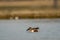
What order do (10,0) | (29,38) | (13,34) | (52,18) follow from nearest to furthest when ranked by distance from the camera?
1. (29,38)
2. (13,34)
3. (52,18)
4. (10,0)

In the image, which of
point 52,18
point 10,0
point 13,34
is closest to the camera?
point 13,34

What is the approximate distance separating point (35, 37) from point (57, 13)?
252cm

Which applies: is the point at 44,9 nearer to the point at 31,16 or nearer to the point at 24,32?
the point at 31,16

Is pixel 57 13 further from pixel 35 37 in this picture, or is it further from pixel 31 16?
pixel 35 37

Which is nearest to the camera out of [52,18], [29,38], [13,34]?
[29,38]

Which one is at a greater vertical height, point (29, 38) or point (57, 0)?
point (57, 0)

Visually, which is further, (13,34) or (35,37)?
(13,34)

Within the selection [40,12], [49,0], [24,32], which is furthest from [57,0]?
[24,32]

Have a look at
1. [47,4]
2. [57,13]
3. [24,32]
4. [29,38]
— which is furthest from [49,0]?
[29,38]

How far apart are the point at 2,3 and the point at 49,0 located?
1.30 meters

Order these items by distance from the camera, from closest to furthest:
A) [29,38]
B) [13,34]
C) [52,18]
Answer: [29,38], [13,34], [52,18]

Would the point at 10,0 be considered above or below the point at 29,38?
above

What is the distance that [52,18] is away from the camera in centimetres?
540

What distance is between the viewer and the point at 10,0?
5.77 meters
